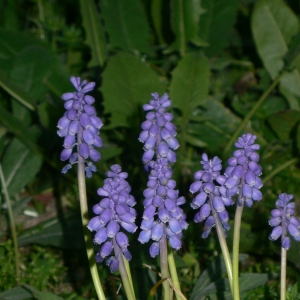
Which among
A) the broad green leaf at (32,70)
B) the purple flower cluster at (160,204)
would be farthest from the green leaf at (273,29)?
the purple flower cluster at (160,204)

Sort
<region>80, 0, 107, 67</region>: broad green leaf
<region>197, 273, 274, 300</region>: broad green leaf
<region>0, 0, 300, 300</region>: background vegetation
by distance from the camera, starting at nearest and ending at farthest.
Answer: <region>197, 273, 274, 300</region>: broad green leaf, <region>0, 0, 300, 300</region>: background vegetation, <region>80, 0, 107, 67</region>: broad green leaf

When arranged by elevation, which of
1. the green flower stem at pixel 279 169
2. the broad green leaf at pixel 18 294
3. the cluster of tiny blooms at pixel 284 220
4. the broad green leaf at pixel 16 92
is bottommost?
the broad green leaf at pixel 18 294

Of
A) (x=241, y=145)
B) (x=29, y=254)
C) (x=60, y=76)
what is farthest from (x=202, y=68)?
(x=241, y=145)

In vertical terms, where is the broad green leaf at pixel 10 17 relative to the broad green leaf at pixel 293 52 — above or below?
above

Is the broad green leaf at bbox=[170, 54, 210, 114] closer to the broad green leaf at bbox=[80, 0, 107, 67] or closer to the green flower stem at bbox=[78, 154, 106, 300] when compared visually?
the broad green leaf at bbox=[80, 0, 107, 67]

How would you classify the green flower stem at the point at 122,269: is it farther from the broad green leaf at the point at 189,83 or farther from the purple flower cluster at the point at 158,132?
the broad green leaf at the point at 189,83

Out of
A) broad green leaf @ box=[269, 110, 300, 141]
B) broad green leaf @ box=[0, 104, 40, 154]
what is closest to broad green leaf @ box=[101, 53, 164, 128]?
broad green leaf @ box=[0, 104, 40, 154]
